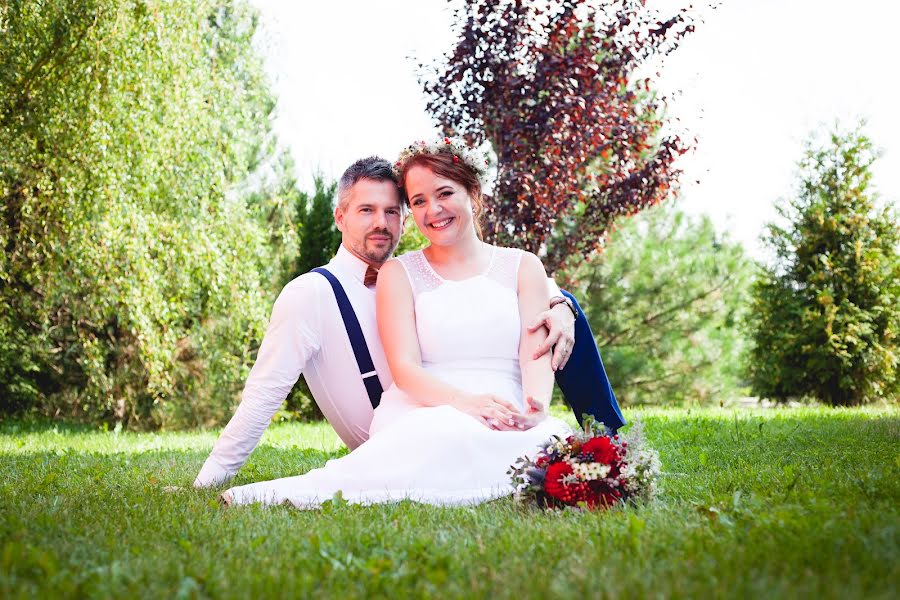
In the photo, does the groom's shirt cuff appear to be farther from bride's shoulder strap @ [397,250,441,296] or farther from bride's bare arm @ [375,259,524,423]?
bride's shoulder strap @ [397,250,441,296]

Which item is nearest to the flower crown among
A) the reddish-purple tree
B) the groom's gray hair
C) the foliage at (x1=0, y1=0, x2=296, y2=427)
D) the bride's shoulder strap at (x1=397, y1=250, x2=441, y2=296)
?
the groom's gray hair

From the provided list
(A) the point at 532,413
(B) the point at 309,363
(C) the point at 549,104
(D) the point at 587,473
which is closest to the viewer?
(D) the point at 587,473

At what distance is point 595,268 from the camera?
15422 mm

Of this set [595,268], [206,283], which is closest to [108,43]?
[206,283]

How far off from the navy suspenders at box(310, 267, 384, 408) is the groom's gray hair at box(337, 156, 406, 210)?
0.47 m

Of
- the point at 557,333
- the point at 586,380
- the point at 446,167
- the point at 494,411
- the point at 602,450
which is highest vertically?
the point at 446,167

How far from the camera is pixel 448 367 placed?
4105 mm

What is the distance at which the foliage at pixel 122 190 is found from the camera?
344 inches

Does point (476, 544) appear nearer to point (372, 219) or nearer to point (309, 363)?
point (309, 363)

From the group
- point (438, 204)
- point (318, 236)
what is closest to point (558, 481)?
point (438, 204)

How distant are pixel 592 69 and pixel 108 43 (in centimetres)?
509

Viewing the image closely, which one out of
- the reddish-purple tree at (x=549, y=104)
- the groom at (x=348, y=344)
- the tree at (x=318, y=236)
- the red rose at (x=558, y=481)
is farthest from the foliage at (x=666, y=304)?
the red rose at (x=558, y=481)

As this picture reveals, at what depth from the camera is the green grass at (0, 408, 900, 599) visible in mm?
2002

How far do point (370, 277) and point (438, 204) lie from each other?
0.62 meters
